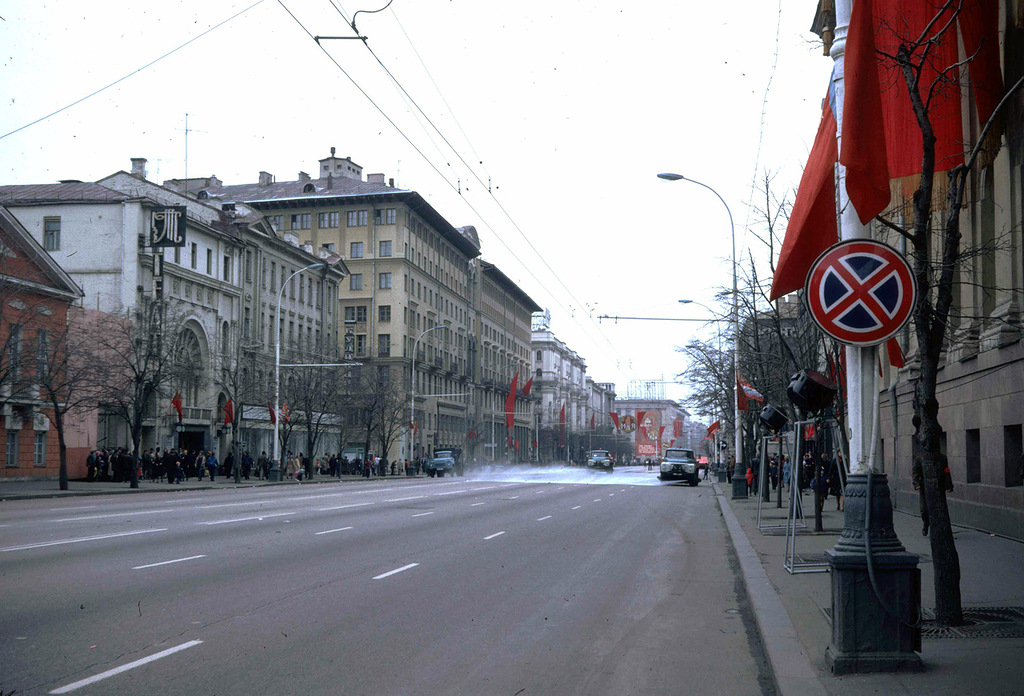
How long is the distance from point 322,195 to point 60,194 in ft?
126

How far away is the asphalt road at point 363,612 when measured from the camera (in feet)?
25.1

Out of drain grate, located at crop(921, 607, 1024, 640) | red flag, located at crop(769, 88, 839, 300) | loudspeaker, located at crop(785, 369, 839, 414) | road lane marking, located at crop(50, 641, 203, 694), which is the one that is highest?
red flag, located at crop(769, 88, 839, 300)

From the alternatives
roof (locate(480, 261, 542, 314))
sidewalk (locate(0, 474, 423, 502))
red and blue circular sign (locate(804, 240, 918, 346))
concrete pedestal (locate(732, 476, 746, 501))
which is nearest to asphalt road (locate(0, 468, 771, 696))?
red and blue circular sign (locate(804, 240, 918, 346))

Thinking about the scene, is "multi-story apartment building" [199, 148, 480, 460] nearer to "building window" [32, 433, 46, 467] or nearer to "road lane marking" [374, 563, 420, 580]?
"building window" [32, 433, 46, 467]

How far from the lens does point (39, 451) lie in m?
47.8

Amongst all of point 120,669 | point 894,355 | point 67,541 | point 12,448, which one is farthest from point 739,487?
point 120,669

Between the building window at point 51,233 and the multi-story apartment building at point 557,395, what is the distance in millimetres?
85683

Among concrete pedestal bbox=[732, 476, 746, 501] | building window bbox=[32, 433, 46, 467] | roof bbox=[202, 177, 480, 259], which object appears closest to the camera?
concrete pedestal bbox=[732, 476, 746, 501]

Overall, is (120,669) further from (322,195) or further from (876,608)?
(322,195)

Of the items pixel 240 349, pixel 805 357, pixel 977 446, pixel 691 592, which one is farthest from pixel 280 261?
pixel 691 592

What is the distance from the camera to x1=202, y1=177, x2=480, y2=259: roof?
9431 centimetres

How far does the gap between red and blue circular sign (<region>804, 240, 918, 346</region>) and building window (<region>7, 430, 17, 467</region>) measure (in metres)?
44.9

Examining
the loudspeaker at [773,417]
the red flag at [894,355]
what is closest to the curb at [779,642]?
the loudspeaker at [773,417]

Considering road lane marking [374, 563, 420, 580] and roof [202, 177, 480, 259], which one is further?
roof [202, 177, 480, 259]
